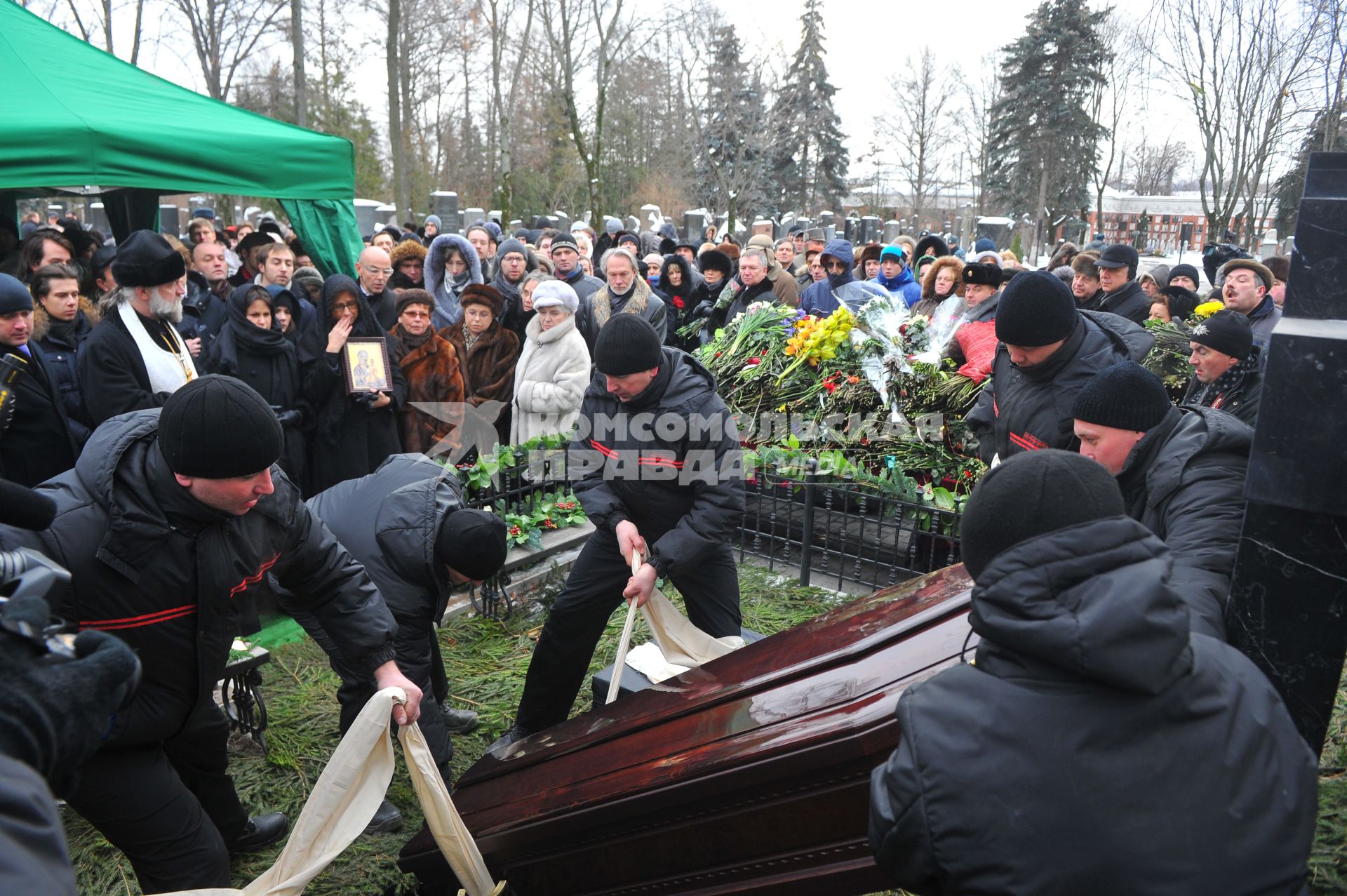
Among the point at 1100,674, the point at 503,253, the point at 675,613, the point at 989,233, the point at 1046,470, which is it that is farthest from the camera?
the point at 989,233

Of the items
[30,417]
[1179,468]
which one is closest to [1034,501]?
[1179,468]

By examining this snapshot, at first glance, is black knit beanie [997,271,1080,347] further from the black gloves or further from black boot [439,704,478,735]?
the black gloves

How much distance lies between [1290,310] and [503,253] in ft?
23.0

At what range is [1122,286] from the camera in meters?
7.25

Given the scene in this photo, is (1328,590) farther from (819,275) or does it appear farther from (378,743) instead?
A: (819,275)

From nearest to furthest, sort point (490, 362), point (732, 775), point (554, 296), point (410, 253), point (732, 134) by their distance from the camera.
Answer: point (732, 775)
point (554, 296)
point (490, 362)
point (410, 253)
point (732, 134)

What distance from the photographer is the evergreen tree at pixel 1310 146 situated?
1141 cm

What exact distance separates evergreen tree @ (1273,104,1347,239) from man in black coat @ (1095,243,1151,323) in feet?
4.06

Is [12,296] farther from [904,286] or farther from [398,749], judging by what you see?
[904,286]

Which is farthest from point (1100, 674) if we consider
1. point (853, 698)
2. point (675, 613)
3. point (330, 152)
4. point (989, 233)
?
point (989, 233)

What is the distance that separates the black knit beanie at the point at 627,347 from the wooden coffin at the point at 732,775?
1246 millimetres

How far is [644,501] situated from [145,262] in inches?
109

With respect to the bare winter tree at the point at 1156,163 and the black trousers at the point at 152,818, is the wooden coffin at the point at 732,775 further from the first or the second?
the bare winter tree at the point at 1156,163

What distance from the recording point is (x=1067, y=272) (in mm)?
9250
